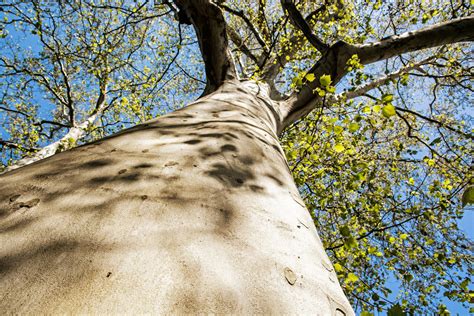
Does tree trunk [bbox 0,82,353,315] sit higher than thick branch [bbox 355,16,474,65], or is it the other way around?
thick branch [bbox 355,16,474,65]

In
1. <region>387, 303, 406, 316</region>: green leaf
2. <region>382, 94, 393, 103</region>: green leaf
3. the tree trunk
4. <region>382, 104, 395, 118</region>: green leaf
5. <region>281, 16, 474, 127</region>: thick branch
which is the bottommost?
<region>387, 303, 406, 316</region>: green leaf

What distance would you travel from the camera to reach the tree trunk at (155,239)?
45cm

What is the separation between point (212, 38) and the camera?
10.7ft

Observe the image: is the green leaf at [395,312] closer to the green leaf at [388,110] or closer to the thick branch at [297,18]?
the green leaf at [388,110]

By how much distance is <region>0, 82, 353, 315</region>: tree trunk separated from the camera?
1.46 feet

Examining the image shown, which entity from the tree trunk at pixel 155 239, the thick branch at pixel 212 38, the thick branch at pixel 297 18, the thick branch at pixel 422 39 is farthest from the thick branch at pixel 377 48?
the tree trunk at pixel 155 239

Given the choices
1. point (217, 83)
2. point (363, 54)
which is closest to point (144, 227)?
point (217, 83)

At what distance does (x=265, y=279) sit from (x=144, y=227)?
11.2 inches

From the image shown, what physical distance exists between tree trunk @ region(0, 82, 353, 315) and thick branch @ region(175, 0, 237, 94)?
2.58 meters

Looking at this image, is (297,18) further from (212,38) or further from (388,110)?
(388,110)

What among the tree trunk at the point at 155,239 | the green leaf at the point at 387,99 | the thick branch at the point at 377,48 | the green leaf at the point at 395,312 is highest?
the thick branch at the point at 377,48

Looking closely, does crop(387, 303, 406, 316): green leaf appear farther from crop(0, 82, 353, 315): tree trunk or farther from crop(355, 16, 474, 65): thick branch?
crop(355, 16, 474, 65): thick branch

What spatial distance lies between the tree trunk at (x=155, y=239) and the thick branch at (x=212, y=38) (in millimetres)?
2579

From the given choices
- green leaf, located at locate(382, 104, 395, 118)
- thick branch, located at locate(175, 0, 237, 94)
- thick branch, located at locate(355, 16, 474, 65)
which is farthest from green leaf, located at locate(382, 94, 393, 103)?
thick branch, located at locate(355, 16, 474, 65)
